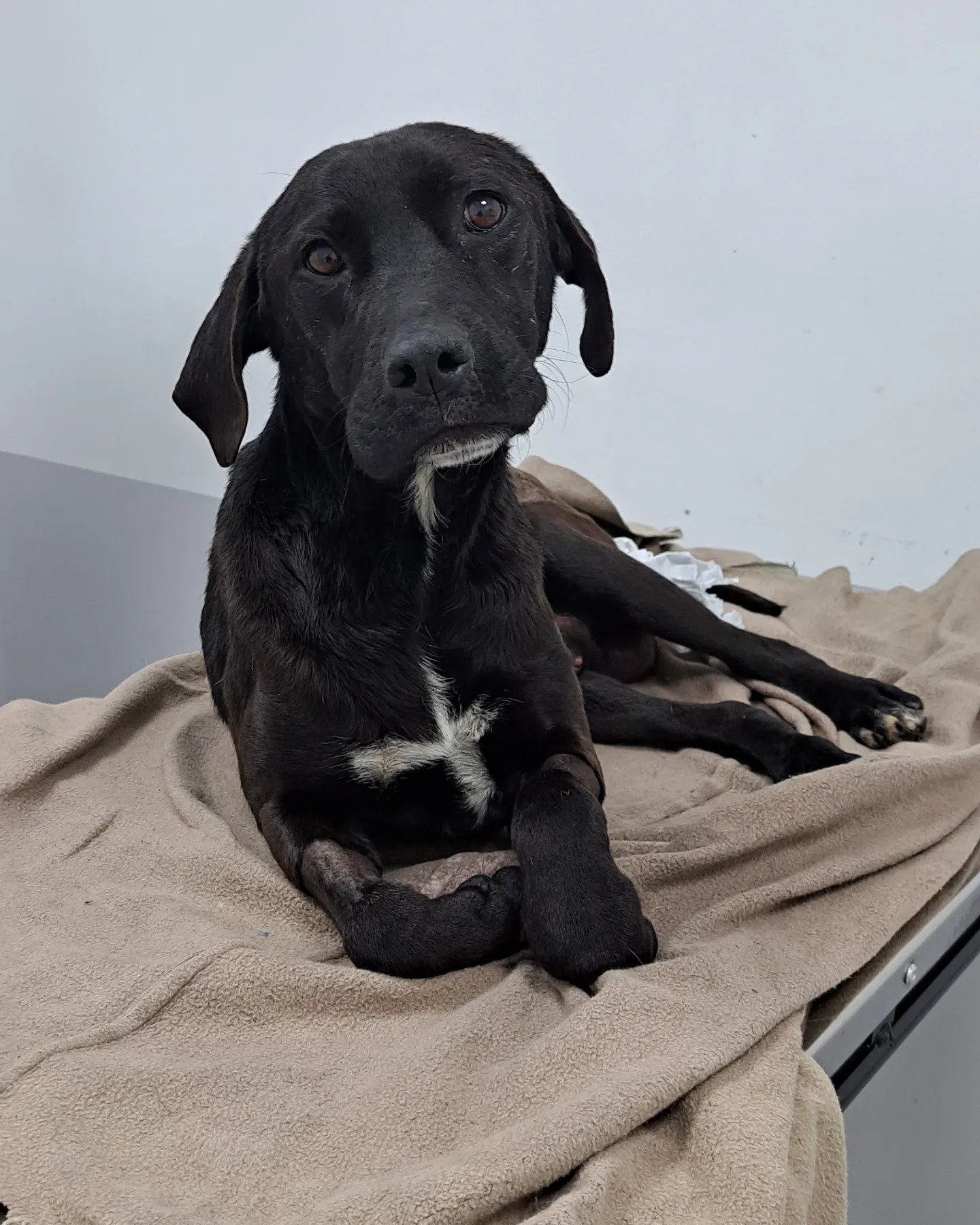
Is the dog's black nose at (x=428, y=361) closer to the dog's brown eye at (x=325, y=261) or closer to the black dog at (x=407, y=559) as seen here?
the black dog at (x=407, y=559)

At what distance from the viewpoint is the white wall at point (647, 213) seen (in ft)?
11.3

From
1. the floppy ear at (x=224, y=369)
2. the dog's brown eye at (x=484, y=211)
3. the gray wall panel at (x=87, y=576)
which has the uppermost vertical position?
the dog's brown eye at (x=484, y=211)

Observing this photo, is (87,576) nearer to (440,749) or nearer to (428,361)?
(440,749)

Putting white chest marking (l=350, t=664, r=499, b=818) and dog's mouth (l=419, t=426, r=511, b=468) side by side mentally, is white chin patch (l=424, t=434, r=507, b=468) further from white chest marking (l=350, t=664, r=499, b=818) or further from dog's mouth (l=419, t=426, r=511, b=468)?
white chest marking (l=350, t=664, r=499, b=818)

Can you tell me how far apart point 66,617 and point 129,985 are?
8.62 ft

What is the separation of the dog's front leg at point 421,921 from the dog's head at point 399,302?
1.85 ft

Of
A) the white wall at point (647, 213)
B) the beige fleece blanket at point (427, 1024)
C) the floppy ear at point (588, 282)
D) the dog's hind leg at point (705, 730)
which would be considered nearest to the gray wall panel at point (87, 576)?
the white wall at point (647, 213)

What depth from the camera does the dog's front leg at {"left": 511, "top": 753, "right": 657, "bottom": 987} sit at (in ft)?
4.47

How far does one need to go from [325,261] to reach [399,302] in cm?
21

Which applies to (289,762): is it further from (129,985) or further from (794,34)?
(794,34)

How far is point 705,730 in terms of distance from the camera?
2.21m

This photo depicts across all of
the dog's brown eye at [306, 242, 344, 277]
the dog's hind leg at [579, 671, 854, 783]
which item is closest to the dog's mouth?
the dog's brown eye at [306, 242, 344, 277]

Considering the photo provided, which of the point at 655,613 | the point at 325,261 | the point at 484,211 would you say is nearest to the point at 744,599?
the point at 655,613

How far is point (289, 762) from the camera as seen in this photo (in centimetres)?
168
